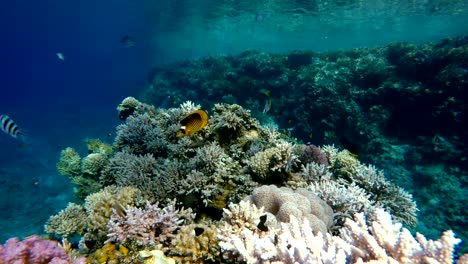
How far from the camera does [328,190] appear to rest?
160 inches

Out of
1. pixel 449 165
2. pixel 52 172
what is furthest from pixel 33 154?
pixel 449 165

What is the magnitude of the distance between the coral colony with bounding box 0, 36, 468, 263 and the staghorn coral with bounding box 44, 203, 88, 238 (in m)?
0.02

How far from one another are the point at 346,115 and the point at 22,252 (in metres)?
13.1

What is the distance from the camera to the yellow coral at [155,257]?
9.02 feet

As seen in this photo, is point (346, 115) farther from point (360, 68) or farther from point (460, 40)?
point (460, 40)

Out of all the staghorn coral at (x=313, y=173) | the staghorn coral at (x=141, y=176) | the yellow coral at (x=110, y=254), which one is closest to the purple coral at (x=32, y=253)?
the yellow coral at (x=110, y=254)

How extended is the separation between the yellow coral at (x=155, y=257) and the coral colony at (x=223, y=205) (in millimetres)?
13

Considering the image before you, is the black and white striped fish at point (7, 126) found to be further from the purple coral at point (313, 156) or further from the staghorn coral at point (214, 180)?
the purple coral at point (313, 156)

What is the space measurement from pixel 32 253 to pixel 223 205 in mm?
2516

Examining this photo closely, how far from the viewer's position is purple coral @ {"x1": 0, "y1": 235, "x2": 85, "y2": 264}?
2822 millimetres

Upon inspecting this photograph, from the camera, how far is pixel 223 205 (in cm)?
420

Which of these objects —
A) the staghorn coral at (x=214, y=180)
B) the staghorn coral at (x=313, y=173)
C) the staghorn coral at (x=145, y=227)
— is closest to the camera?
A: the staghorn coral at (x=145, y=227)

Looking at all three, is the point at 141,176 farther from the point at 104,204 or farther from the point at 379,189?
the point at 379,189

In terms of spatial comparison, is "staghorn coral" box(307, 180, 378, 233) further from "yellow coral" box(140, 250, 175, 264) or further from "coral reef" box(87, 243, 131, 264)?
"coral reef" box(87, 243, 131, 264)
